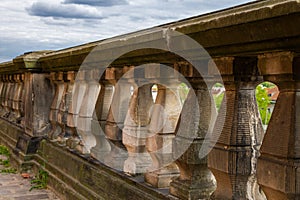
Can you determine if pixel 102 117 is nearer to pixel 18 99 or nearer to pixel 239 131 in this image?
pixel 239 131

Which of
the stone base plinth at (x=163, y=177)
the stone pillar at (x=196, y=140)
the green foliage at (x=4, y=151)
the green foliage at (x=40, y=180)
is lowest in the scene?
the green foliage at (x=40, y=180)

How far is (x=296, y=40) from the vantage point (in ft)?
6.22

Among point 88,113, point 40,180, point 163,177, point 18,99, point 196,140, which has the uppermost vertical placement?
point 18,99

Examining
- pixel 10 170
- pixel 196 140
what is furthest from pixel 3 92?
pixel 196 140

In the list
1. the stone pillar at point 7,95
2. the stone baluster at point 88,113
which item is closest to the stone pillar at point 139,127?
the stone baluster at point 88,113

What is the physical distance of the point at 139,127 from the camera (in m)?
3.59

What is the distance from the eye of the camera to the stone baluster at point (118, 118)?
395cm

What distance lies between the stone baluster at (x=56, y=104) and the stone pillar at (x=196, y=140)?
2958mm

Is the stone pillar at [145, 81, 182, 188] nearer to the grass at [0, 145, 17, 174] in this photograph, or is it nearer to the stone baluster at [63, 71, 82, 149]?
the stone baluster at [63, 71, 82, 149]

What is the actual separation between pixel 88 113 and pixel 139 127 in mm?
1161

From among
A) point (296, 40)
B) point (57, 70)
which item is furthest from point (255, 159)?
point (57, 70)

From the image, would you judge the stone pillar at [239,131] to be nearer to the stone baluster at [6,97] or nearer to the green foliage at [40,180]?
the green foliage at [40,180]

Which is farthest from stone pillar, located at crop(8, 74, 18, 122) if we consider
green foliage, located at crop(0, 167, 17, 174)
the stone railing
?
the stone railing

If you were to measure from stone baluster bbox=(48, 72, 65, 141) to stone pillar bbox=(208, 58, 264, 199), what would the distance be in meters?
3.36
